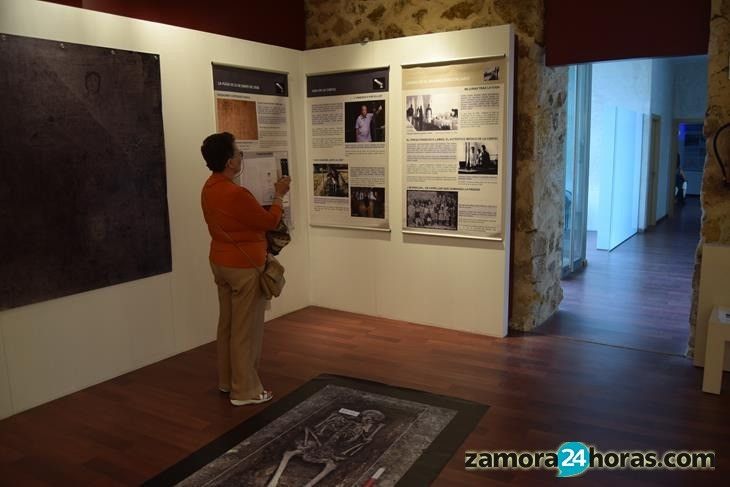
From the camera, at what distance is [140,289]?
4230 millimetres

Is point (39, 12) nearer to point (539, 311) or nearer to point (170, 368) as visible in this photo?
point (170, 368)

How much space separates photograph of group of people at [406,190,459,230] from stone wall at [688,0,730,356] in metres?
1.85

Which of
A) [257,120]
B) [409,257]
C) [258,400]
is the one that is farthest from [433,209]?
[258,400]

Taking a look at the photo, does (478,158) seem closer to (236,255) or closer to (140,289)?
(236,255)

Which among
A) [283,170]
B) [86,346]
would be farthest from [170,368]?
[283,170]

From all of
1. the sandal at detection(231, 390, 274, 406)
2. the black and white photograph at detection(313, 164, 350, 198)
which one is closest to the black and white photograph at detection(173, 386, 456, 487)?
the sandal at detection(231, 390, 274, 406)

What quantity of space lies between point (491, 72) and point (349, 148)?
1.50 meters

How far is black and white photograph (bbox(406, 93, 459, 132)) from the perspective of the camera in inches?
190

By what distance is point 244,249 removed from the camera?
3518 millimetres

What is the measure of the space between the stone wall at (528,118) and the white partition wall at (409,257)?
10.6 inches

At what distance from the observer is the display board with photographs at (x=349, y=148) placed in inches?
206

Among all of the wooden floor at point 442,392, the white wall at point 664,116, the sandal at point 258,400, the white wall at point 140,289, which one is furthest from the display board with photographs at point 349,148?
the white wall at point 664,116

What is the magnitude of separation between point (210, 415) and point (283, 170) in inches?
101

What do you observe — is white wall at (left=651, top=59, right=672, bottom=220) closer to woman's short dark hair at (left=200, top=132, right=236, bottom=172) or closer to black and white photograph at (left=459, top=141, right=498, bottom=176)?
black and white photograph at (left=459, top=141, right=498, bottom=176)
